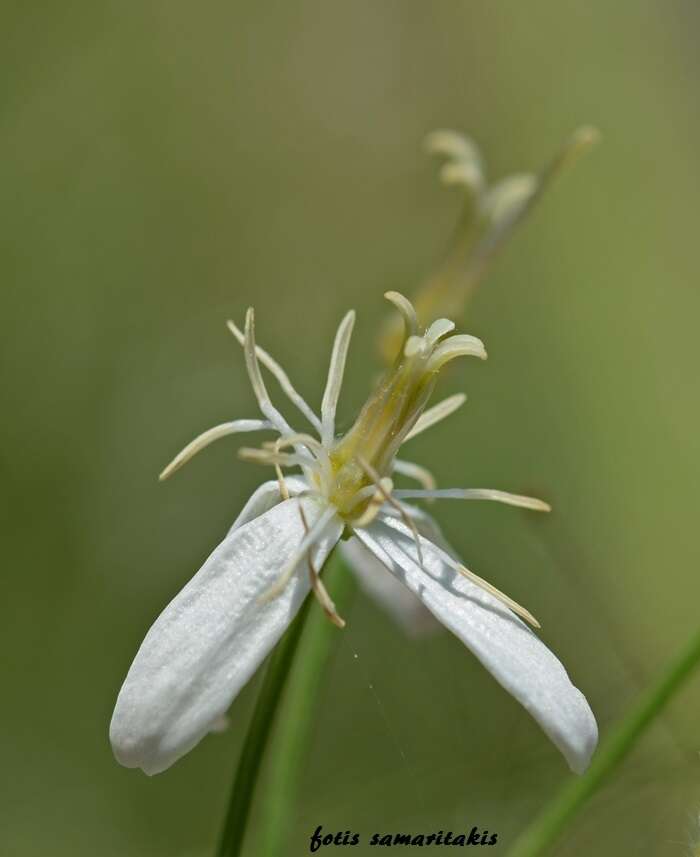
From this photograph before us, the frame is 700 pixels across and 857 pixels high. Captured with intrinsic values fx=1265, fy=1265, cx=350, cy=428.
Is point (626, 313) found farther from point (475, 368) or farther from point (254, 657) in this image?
point (254, 657)

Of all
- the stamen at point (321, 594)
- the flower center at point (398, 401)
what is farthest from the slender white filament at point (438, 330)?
the stamen at point (321, 594)

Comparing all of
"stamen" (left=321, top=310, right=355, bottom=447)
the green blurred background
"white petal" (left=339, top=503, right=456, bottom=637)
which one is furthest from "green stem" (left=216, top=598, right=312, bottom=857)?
"white petal" (left=339, top=503, right=456, bottom=637)

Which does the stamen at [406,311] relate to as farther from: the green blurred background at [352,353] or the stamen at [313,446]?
the green blurred background at [352,353]

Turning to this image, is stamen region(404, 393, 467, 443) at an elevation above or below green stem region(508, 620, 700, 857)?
above

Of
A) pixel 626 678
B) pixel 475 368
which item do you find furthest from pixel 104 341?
pixel 626 678

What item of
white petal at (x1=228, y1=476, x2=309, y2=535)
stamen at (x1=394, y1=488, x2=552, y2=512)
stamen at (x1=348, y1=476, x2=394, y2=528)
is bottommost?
white petal at (x1=228, y1=476, x2=309, y2=535)

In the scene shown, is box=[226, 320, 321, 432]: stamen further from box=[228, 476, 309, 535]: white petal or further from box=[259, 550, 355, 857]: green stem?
box=[259, 550, 355, 857]: green stem
